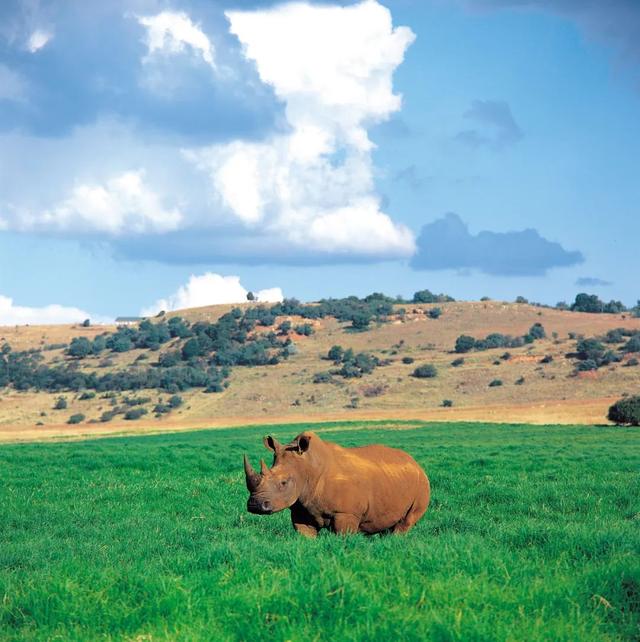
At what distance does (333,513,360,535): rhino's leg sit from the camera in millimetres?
11148

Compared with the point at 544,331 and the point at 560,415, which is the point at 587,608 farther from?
the point at 544,331

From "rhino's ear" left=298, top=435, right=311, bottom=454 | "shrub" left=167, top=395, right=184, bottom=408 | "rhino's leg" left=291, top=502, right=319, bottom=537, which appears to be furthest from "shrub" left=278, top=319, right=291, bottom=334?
"rhino's ear" left=298, top=435, right=311, bottom=454

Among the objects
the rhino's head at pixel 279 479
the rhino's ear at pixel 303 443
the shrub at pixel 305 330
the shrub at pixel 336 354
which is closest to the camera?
the rhino's head at pixel 279 479

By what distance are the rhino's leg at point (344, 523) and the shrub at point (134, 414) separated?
82.2m

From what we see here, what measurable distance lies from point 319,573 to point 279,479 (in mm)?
2056

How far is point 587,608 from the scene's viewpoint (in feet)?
26.3

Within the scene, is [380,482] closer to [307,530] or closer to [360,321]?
[307,530]

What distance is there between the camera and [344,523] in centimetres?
1119

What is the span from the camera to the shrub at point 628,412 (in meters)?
58.4

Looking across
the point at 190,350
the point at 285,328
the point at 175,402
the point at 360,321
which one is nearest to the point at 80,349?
the point at 190,350

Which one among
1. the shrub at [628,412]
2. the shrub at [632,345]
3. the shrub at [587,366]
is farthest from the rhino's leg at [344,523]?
the shrub at [632,345]

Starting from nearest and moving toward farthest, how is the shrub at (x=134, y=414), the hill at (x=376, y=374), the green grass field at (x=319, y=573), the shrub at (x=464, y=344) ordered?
the green grass field at (x=319, y=573), the hill at (x=376, y=374), the shrub at (x=134, y=414), the shrub at (x=464, y=344)

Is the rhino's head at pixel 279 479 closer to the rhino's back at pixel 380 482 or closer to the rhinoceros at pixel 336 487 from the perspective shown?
the rhinoceros at pixel 336 487

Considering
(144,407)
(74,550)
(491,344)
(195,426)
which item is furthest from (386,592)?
(491,344)
